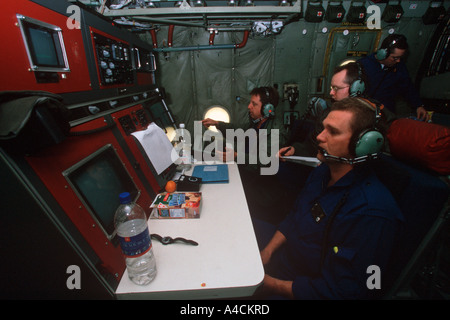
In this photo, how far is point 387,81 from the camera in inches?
111

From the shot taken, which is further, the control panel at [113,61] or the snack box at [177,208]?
the control panel at [113,61]

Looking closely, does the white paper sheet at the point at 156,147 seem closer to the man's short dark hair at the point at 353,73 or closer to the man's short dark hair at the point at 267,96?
the man's short dark hair at the point at 267,96

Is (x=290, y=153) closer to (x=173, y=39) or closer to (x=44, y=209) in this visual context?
(x=44, y=209)

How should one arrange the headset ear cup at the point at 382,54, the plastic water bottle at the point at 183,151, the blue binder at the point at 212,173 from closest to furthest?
1. the blue binder at the point at 212,173
2. the plastic water bottle at the point at 183,151
3. the headset ear cup at the point at 382,54

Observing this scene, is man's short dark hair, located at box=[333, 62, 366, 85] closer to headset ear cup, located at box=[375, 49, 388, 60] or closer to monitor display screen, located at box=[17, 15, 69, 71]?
headset ear cup, located at box=[375, 49, 388, 60]

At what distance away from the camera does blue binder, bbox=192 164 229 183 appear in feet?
4.87

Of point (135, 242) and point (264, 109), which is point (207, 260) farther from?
point (264, 109)

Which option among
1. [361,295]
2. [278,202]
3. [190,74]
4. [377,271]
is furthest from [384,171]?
[190,74]

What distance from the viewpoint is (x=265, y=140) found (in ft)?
6.70

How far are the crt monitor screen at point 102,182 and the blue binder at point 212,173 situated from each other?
0.52 m

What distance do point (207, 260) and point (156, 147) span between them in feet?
2.82

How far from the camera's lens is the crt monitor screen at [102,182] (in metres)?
0.81

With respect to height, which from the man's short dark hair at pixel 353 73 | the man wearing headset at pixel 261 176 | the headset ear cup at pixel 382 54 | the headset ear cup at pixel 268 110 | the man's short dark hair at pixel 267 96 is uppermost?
the headset ear cup at pixel 382 54

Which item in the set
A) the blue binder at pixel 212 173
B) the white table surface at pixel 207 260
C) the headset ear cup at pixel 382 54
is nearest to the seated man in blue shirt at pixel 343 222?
the white table surface at pixel 207 260
